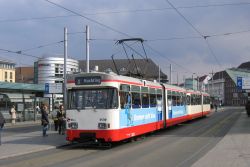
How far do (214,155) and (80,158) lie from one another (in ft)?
14.2

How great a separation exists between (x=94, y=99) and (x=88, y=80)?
31.8 inches

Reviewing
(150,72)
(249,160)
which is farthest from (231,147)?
(150,72)

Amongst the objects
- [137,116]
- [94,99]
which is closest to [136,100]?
[137,116]

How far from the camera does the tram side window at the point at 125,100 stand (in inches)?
748

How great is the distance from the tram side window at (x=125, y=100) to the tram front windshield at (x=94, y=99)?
632 mm

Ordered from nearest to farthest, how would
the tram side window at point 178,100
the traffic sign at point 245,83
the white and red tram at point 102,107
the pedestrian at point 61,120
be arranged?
the white and red tram at point 102,107 → the pedestrian at point 61,120 → the tram side window at point 178,100 → the traffic sign at point 245,83

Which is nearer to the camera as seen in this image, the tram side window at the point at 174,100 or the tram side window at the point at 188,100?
the tram side window at the point at 174,100

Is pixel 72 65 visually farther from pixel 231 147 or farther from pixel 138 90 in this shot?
pixel 231 147

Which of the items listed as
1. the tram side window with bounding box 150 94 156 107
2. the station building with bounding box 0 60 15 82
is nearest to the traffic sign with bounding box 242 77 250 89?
the station building with bounding box 0 60 15 82

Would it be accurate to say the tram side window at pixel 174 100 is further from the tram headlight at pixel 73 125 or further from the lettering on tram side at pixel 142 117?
the tram headlight at pixel 73 125

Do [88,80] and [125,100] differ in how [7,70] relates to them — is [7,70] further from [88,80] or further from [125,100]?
[88,80]

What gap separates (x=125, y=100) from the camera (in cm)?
1945

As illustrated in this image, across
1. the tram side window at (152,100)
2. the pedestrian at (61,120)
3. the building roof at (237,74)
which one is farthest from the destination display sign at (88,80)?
the building roof at (237,74)

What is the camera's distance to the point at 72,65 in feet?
190
